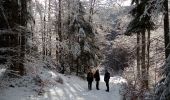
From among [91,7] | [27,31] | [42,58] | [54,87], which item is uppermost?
[91,7]

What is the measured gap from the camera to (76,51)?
33.3 metres

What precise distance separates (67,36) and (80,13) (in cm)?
361

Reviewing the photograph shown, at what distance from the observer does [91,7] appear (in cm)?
3972

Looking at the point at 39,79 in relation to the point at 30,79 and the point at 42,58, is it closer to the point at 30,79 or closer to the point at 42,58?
the point at 30,79

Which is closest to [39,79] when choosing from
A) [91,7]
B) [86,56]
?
[86,56]

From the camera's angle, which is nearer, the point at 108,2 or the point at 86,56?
the point at 86,56

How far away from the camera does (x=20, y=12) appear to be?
19.6 m

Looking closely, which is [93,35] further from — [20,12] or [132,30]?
[20,12]

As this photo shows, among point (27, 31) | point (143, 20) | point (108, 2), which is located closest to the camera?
point (27, 31)

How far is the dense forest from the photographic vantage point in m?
13.6

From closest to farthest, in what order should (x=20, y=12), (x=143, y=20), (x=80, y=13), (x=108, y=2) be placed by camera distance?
1. (x=20, y=12)
2. (x=143, y=20)
3. (x=80, y=13)
4. (x=108, y=2)

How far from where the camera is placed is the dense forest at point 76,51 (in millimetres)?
13617

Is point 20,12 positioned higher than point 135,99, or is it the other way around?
point 20,12

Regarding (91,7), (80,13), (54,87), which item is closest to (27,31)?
(54,87)
